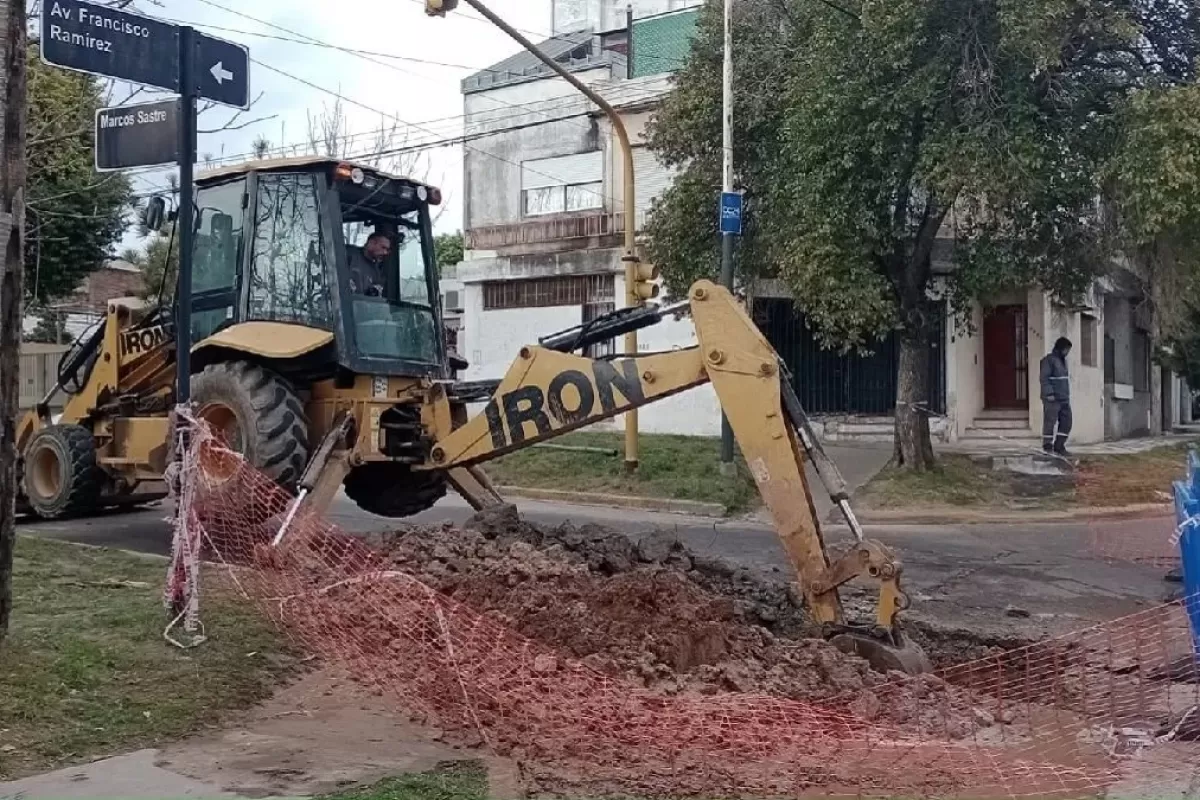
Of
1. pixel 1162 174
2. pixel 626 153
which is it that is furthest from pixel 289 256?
pixel 1162 174

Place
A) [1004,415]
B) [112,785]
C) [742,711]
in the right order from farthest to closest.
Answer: [1004,415]
[742,711]
[112,785]

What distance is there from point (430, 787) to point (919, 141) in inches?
492

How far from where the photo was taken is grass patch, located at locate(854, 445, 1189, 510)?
1633cm

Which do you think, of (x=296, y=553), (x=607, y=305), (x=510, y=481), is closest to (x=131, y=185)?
(x=510, y=481)

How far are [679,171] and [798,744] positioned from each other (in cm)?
1458

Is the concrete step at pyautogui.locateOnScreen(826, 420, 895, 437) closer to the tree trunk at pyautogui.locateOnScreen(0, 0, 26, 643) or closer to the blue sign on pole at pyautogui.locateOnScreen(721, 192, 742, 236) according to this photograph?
the blue sign on pole at pyautogui.locateOnScreen(721, 192, 742, 236)

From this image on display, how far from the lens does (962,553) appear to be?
12.5 metres

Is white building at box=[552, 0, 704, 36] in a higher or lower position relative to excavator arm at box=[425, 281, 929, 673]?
higher

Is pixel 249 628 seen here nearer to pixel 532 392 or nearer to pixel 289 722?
pixel 289 722

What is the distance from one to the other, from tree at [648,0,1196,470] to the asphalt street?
3200 millimetres

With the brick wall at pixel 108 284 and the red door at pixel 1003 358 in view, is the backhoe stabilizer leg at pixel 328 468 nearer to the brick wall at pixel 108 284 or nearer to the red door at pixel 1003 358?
the red door at pixel 1003 358

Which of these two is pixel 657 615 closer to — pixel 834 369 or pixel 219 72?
pixel 219 72

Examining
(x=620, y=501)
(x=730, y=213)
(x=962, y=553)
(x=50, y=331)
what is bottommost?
(x=962, y=553)

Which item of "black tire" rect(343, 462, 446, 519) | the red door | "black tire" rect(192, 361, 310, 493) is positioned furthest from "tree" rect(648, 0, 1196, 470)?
"black tire" rect(192, 361, 310, 493)
